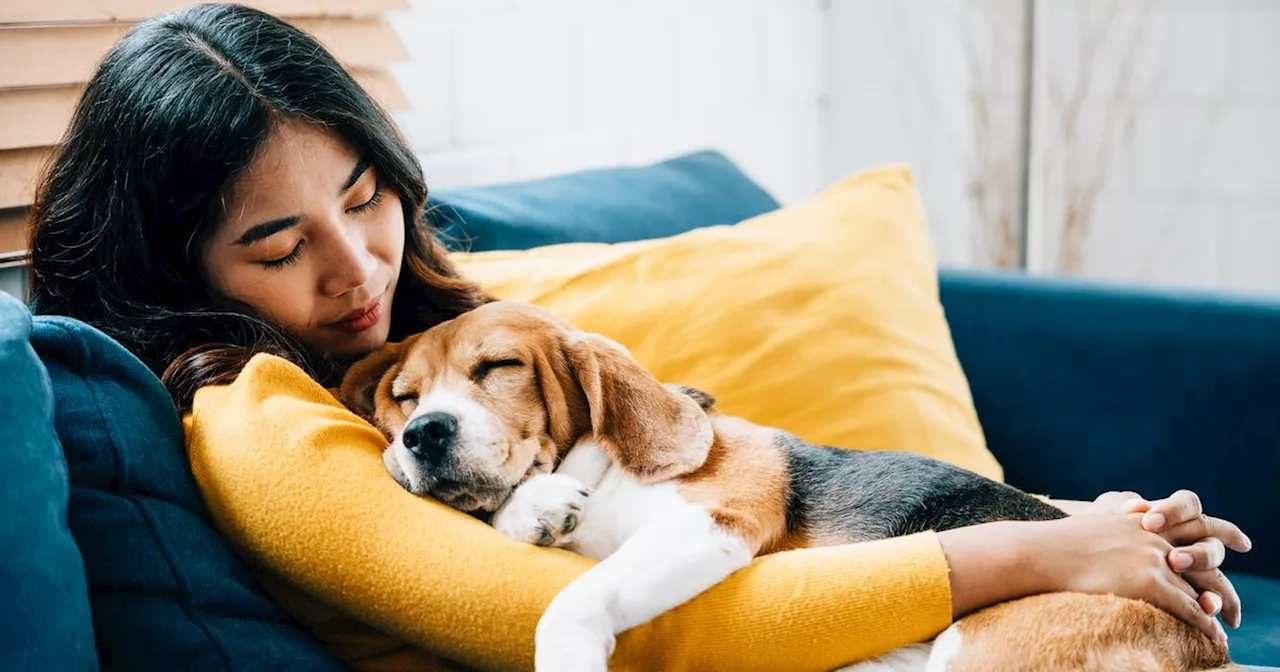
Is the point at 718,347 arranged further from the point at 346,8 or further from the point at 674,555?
the point at 346,8

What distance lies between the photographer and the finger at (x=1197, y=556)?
115cm

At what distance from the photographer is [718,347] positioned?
157cm

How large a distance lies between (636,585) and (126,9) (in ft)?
3.70

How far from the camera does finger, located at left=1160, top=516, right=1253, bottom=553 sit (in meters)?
1.21

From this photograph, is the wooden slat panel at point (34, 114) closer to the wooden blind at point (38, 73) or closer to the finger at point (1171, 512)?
the wooden blind at point (38, 73)

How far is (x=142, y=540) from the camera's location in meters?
1.00

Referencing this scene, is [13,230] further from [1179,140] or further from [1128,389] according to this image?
[1179,140]

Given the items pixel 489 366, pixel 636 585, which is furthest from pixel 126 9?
pixel 636 585

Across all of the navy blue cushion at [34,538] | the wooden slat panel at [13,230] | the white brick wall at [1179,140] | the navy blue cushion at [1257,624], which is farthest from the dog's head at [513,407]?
the white brick wall at [1179,140]

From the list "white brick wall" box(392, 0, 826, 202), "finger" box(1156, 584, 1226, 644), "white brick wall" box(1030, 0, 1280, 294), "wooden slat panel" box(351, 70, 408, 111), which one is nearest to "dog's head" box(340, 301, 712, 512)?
"finger" box(1156, 584, 1226, 644)

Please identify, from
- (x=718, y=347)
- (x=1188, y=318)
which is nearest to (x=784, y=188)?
(x=1188, y=318)

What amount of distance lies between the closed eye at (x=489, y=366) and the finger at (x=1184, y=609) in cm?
63

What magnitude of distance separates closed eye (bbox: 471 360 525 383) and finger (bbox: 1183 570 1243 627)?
0.68 m

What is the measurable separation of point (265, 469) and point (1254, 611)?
4.11ft
